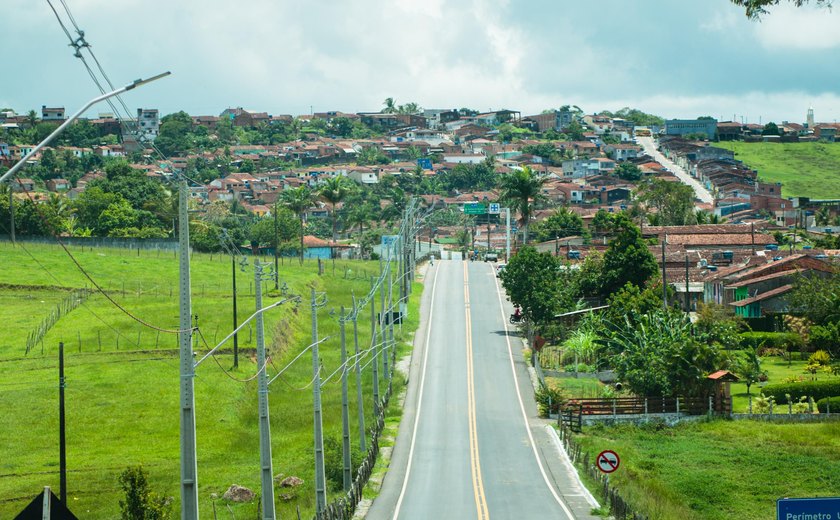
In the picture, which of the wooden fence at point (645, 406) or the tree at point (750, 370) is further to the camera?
the tree at point (750, 370)

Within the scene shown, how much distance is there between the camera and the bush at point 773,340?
86.9 meters

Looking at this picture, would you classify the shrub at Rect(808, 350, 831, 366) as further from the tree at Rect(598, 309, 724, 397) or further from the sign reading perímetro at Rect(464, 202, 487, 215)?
the sign reading perímetro at Rect(464, 202, 487, 215)

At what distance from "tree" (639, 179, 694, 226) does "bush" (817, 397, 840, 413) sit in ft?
342

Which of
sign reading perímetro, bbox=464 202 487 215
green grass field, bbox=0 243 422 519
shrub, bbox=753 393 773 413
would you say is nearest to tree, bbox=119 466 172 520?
green grass field, bbox=0 243 422 519

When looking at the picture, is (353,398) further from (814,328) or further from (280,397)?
(814,328)

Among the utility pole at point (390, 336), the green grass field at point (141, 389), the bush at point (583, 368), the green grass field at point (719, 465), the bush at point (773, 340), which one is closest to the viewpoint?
the green grass field at point (719, 465)

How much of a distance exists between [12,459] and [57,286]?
44.3 meters

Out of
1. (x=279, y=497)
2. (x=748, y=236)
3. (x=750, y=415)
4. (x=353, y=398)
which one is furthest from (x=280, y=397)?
(x=748, y=236)

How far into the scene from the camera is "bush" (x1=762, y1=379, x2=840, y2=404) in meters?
70.2

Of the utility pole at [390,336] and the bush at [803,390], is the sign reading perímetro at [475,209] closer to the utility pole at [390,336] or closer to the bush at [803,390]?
the utility pole at [390,336]

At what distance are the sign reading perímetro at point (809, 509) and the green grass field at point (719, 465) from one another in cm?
2311

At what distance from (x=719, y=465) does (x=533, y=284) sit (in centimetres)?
3768

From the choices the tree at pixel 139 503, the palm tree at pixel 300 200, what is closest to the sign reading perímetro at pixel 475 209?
the palm tree at pixel 300 200

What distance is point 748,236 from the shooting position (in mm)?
139125
